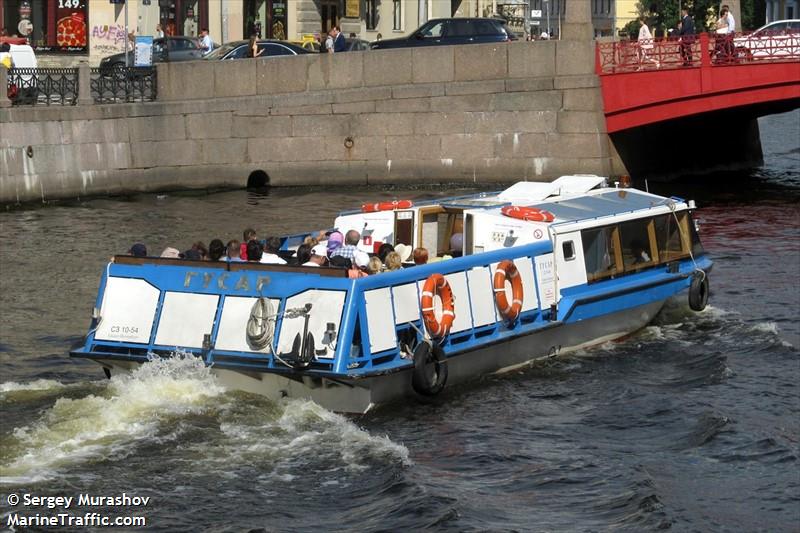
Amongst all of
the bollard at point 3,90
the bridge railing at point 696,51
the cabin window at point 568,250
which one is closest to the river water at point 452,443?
the cabin window at point 568,250

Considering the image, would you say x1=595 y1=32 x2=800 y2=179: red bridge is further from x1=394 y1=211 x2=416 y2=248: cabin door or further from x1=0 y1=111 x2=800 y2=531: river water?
x1=394 y1=211 x2=416 y2=248: cabin door

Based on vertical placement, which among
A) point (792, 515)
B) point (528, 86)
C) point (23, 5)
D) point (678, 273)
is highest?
point (23, 5)

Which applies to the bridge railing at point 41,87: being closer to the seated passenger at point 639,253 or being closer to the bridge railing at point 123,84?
the bridge railing at point 123,84

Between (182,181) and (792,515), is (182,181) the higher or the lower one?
the higher one

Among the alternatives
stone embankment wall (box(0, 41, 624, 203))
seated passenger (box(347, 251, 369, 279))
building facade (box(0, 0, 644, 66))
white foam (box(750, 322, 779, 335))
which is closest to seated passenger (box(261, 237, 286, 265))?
seated passenger (box(347, 251, 369, 279))

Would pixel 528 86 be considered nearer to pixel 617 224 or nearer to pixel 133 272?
pixel 617 224

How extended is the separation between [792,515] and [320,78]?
2393 cm

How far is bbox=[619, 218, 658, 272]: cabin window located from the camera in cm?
2155

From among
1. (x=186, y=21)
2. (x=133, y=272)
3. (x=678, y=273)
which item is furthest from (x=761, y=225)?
(x=186, y=21)

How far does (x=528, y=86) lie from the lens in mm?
36719

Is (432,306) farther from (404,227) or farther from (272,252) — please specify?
(404,227)

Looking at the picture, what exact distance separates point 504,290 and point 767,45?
20.0 metres

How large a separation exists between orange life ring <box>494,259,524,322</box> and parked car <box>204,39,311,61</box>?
2111 cm

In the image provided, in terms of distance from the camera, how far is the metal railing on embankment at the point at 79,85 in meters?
33.4
